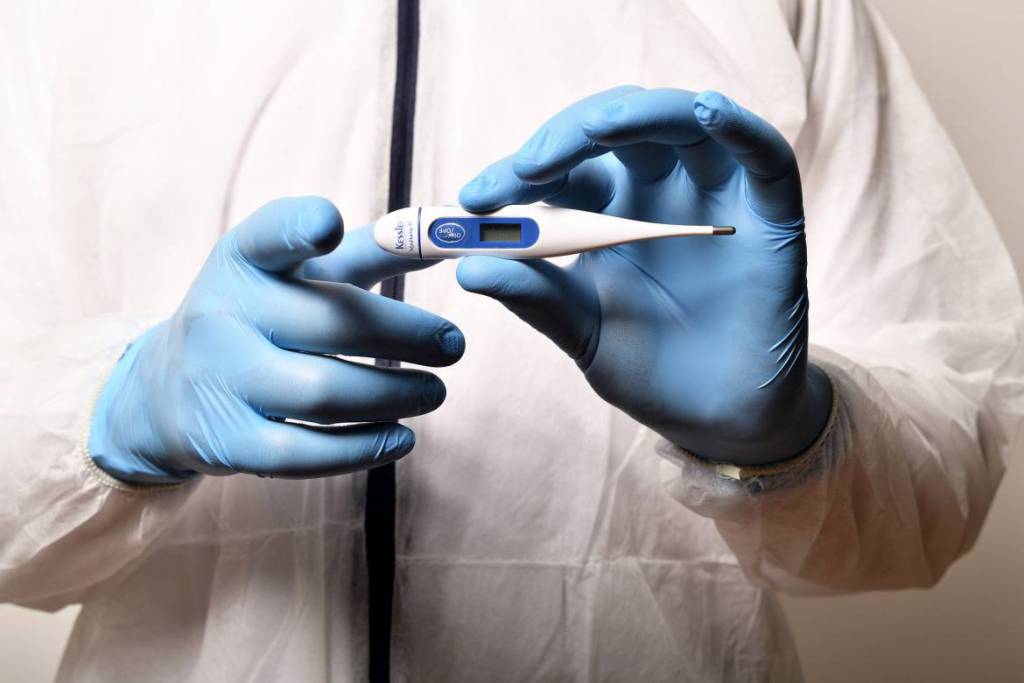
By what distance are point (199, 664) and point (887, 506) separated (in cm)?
55

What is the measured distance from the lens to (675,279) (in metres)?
0.64

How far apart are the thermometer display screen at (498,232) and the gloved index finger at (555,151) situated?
0.03 m

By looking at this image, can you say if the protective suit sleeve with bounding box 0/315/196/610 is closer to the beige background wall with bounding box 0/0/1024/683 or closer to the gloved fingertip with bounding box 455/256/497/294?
the gloved fingertip with bounding box 455/256/497/294

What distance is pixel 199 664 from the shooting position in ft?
2.47

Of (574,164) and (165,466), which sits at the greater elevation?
(574,164)

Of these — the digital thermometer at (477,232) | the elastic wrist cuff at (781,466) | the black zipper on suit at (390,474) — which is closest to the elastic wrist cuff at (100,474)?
the black zipper on suit at (390,474)

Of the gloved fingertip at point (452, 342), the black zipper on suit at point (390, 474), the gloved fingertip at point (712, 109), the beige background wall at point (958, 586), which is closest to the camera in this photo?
the gloved fingertip at point (712, 109)

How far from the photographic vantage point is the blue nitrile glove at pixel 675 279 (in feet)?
1.85

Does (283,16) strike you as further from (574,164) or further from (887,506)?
(887,506)

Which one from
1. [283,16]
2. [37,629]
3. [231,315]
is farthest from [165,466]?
[37,629]

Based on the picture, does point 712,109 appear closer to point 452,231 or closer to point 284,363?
point 452,231

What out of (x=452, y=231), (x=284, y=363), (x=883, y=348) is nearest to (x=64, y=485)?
(x=284, y=363)

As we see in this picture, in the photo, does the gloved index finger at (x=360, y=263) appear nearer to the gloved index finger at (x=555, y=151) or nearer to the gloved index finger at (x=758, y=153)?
the gloved index finger at (x=555, y=151)

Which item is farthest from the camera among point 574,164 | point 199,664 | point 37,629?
point 37,629
